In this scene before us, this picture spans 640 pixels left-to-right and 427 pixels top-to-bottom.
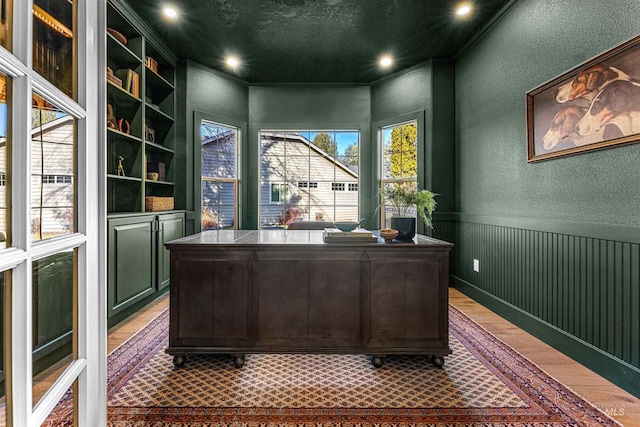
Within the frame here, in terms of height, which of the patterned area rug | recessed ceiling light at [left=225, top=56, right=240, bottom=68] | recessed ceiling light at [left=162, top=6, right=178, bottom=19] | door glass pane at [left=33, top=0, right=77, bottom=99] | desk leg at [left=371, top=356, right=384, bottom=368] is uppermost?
recessed ceiling light at [left=162, top=6, right=178, bottom=19]

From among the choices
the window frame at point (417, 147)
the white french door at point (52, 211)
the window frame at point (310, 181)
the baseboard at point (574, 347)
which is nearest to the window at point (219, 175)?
the window frame at point (310, 181)

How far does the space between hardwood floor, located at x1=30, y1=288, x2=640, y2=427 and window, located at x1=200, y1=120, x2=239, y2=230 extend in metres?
1.29

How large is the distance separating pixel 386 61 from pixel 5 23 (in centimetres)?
399

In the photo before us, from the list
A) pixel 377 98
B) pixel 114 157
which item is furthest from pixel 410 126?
pixel 114 157

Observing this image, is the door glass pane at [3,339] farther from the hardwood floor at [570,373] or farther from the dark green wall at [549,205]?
the dark green wall at [549,205]

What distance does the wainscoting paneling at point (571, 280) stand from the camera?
1809mm

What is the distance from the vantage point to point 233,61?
13.2ft

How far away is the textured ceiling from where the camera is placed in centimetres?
299

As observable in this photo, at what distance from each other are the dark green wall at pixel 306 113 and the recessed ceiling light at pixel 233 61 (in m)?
0.57

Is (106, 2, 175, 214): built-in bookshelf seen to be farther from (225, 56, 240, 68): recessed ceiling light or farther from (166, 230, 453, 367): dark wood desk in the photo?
(166, 230, 453, 367): dark wood desk

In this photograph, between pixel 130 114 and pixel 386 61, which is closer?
pixel 130 114

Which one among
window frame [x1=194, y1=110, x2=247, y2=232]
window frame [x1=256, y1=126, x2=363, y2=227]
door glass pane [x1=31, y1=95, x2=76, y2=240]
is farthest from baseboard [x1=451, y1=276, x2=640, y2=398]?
window frame [x1=194, y1=110, x2=247, y2=232]

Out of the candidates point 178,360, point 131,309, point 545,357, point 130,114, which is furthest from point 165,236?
point 545,357

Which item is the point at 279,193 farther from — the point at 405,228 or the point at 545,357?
the point at 545,357
